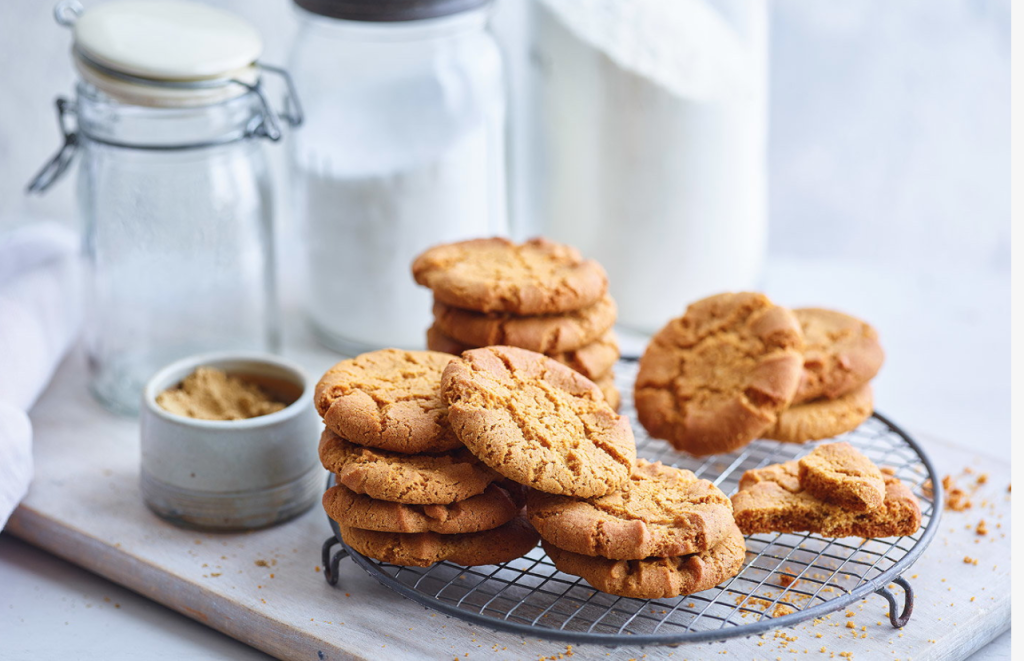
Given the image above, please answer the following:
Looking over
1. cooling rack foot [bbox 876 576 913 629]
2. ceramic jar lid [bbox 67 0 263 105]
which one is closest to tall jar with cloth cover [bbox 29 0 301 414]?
ceramic jar lid [bbox 67 0 263 105]

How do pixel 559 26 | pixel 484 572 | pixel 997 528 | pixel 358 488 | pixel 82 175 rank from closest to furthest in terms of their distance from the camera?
pixel 358 488 → pixel 484 572 → pixel 997 528 → pixel 82 175 → pixel 559 26

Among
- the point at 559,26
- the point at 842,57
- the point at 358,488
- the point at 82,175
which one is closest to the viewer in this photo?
the point at 358,488

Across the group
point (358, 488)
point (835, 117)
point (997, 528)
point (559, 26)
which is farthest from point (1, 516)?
point (835, 117)

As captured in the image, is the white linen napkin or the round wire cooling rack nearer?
the round wire cooling rack

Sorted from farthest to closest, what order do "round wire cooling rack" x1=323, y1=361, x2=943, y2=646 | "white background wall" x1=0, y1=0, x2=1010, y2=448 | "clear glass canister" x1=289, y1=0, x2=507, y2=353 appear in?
"white background wall" x1=0, y1=0, x2=1010, y2=448 < "clear glass canister" x1=289, y1=0, x2=507, y2=353 < "round wire cooling rack" x1=323, y1=361, x2=943, y2=646

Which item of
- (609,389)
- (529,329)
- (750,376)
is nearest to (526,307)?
(529,329)

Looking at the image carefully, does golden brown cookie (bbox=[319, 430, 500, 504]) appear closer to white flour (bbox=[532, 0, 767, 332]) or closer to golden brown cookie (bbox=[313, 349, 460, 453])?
golden brown cookie (bbox=[313, 349, 460, 453])

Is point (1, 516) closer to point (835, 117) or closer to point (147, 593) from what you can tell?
point (147, 593)
